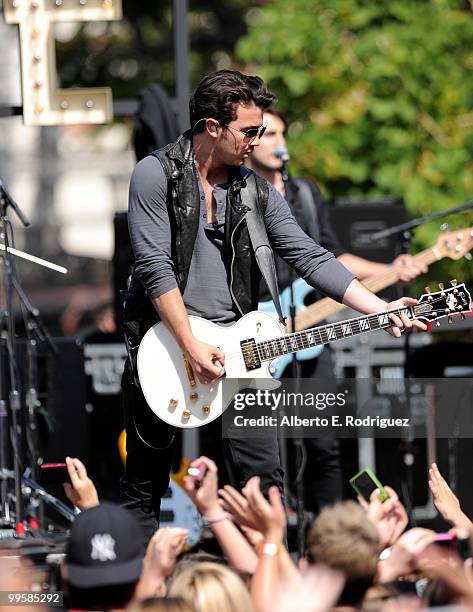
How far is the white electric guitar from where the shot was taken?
5285 mm

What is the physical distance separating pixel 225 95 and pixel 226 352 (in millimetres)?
1032

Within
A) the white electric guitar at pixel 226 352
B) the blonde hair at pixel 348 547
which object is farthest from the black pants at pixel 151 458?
the blonde hair at pixel 348 547

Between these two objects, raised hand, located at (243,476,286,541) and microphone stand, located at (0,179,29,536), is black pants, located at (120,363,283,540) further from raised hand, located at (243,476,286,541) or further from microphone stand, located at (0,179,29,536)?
raised hand, located at (243,476,286,541)

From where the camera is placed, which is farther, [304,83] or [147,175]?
[304,83]

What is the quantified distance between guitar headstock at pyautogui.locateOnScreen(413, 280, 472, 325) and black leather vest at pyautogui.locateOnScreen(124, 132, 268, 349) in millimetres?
701

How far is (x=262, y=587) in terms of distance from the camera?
3693 mm

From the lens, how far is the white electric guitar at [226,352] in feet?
17.3

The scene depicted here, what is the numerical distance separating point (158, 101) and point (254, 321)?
276cm

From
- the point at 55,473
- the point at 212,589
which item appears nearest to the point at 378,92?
the point at 55,473

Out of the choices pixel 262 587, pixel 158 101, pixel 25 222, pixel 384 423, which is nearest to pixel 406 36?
pixel 158 101

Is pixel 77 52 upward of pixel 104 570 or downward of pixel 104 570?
upward

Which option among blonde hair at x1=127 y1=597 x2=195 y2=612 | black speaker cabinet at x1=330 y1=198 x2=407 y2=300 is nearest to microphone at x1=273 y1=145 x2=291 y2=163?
black speaker cabinet at x1=330 y1=198 x2=407 y2=300

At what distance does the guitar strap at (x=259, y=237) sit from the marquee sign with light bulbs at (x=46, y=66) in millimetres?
2418

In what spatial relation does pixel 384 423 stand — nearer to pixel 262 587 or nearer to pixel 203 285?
pixel 203 285
